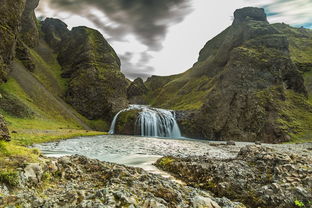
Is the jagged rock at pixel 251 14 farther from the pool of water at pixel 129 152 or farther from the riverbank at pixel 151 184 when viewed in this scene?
the riverbank at pixel 151 184

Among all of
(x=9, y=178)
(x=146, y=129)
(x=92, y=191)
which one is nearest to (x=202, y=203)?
(x=92, y=191)

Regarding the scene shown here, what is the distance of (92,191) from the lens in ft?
26.8

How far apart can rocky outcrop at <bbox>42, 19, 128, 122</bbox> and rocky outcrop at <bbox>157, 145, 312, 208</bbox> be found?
10385 cm

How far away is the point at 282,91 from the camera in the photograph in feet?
255

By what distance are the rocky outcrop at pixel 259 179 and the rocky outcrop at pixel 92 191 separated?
1.46 meters

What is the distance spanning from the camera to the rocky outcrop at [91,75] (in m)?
116

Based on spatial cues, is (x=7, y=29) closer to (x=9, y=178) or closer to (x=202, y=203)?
(x=9, y=178)

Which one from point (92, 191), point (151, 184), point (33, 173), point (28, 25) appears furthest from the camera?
point (28, 25)

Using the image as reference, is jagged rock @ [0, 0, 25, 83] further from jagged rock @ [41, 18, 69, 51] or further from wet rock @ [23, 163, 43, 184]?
jagged rock @ [41, 18, 69, 51]

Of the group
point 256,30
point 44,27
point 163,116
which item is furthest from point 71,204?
point 44,27

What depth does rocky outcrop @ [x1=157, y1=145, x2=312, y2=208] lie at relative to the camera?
9.31 meters

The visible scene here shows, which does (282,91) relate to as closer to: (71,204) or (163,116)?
(163,116)

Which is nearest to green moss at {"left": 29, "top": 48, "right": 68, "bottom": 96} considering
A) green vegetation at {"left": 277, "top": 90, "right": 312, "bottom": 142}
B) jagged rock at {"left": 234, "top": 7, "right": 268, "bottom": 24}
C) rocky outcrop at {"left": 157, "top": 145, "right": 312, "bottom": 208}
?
green vegetation at {"left": 277, "top": 90, "right": 312, "bottom": 142}

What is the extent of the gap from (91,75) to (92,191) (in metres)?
124
